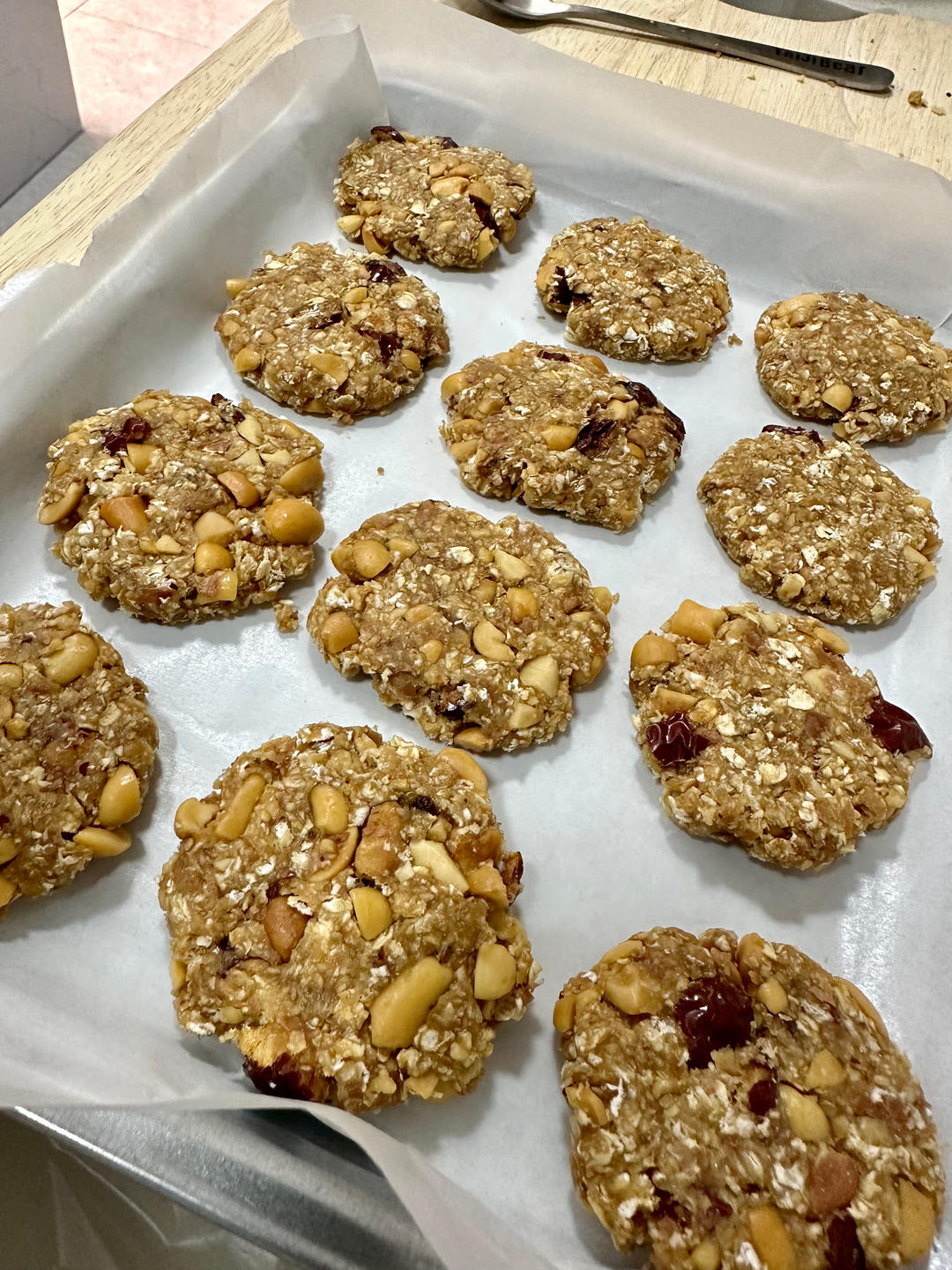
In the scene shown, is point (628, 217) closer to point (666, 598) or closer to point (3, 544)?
point (666, 598)

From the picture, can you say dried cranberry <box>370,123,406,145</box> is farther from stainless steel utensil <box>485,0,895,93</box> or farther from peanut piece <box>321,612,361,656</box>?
peanut piece <box>321,612,361,656</box>

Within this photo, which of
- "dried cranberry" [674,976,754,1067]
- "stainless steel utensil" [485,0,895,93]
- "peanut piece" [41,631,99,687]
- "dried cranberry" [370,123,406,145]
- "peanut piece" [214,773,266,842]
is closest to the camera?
"dried cranberry" [674,976,754,1067]

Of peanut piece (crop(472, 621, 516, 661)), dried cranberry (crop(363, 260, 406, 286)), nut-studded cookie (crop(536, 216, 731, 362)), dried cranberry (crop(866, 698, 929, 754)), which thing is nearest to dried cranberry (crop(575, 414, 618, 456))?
nut-studded cookie (crop(536, 216, 731, 362))

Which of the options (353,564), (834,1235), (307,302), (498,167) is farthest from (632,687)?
(498,167)

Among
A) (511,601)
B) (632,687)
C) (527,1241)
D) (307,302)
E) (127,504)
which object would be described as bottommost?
(527,1241)

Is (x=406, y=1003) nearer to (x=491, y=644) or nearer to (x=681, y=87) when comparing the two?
(x=491, y=644)

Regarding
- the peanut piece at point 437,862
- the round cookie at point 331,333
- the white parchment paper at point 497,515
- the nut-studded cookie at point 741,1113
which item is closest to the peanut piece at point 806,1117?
the nut-studded cookie at point 741,1113
